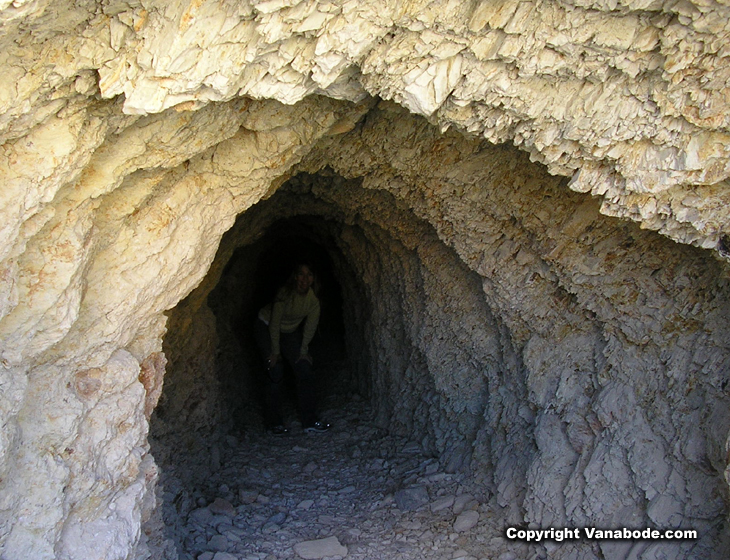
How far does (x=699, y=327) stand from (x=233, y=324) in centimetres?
559

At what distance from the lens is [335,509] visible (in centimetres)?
501

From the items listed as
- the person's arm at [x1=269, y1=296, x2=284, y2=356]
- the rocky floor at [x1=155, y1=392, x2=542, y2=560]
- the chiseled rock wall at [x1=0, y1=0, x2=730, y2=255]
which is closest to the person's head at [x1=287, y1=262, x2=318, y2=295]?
the person's arm at [x1=269, y1=296, x2=284, y2=356]

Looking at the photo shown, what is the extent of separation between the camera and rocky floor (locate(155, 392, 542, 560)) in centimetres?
423

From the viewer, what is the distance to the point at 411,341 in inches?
224

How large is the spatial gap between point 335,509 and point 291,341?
2400mm

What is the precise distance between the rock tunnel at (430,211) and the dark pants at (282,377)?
209 cm

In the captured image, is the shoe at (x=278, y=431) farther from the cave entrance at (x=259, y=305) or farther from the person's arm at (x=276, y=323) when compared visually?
the person's arm at (x=276, y=323)

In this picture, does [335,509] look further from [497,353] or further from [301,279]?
[301,279]

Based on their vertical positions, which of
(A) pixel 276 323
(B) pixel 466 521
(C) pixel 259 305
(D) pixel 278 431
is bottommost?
(B) pixel 466 521

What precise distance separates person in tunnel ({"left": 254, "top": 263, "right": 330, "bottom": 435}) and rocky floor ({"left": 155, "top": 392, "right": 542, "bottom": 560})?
2.10 ft

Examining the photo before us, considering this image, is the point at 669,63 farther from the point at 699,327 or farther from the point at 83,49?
the point at 83,49

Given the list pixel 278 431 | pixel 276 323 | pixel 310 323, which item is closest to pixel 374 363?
pixel 310 323

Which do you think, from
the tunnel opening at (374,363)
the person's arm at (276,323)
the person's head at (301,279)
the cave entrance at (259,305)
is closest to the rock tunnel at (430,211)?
the tunnel opening at (374,363)
